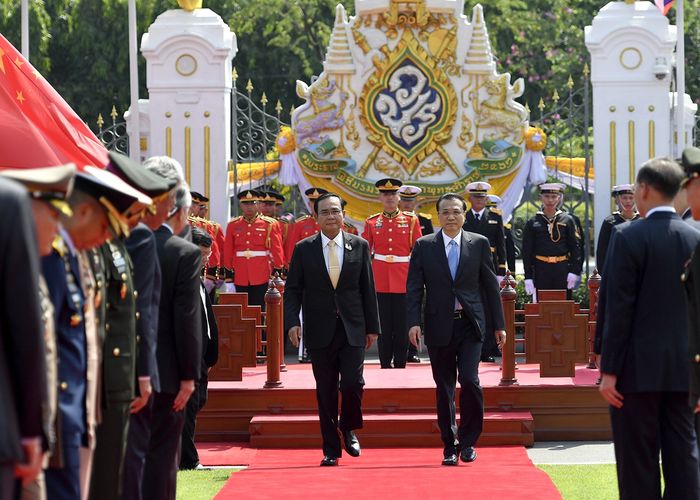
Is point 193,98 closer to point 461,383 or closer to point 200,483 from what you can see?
point 461,383

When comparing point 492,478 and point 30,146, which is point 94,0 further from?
point 492,478

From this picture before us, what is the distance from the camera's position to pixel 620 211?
15523mm

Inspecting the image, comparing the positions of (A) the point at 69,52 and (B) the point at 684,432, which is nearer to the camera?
(B) the point at 684,432

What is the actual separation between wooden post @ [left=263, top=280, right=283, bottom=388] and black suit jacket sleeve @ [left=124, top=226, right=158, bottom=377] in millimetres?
5060

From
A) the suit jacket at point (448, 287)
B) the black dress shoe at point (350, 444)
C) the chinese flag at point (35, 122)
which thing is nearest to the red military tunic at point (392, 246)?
the chinese flag at point (35, 122)

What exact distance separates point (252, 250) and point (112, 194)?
10241mm

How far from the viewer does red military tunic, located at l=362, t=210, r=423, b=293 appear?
14438mm

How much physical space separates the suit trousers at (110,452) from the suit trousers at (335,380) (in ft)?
13.3

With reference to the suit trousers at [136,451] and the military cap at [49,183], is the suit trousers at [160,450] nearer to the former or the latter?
the suit trousers at [136,451]

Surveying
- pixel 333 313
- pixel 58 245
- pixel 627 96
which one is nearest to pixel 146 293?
pixel 58 245

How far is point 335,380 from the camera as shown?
1009cm

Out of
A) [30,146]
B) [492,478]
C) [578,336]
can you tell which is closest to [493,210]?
[578,336]

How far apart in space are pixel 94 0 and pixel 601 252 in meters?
21.0

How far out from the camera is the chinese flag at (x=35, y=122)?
11.9 m
